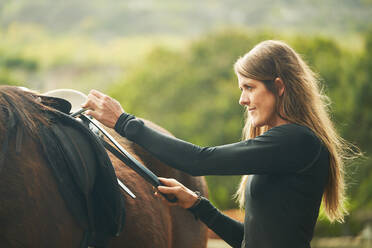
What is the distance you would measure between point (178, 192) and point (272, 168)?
0.41 m

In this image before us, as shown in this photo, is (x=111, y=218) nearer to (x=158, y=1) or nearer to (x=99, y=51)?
(x=99, y=51)

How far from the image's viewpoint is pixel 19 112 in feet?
5.54

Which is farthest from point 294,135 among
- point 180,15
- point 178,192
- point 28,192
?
point 180,15

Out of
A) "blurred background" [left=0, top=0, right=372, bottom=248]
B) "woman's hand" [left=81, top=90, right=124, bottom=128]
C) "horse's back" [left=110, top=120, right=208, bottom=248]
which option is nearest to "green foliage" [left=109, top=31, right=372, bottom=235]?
"blurred background" [left=0, top=0, right=372, bottom=248]

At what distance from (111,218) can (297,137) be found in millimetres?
832

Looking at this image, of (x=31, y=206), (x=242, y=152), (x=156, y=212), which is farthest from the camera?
(x=156, y=212)

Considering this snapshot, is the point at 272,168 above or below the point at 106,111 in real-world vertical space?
below

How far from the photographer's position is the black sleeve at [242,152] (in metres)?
1.67

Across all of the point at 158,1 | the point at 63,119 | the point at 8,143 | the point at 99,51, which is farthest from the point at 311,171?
the point at 158,1

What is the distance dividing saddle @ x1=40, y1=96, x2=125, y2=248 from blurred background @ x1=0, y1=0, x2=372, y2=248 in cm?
202

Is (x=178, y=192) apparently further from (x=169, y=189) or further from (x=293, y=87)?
(x=293, y=87)

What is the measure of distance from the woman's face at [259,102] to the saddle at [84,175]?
626 mm

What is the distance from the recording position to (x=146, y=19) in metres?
42.8

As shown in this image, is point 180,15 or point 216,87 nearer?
point 216,87
